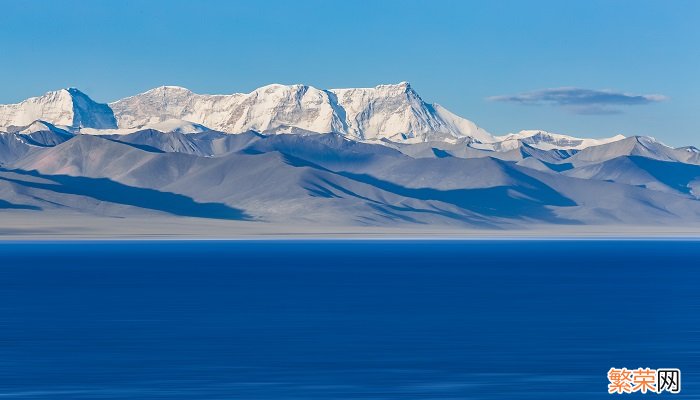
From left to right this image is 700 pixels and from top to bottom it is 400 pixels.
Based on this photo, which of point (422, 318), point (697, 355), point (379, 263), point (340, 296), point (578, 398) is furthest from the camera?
point (379, 263)

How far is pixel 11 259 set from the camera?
6767 inches

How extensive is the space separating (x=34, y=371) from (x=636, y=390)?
21446 mm

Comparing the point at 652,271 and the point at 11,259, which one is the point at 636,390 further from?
the point at 11,259

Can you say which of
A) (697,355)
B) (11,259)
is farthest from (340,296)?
(11,259)

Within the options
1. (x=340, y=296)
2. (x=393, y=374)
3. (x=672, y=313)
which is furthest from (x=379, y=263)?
(x=393, y=374)

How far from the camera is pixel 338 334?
68.1 m

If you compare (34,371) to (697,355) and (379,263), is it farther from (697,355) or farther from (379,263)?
(379,263)

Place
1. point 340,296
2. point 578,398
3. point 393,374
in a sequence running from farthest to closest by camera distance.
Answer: point 340,296, point 393,374, point 578,398

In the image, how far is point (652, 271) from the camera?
5595 inches

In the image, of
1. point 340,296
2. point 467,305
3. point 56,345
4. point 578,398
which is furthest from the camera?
point 340,296

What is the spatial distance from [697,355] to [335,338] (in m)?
16.1

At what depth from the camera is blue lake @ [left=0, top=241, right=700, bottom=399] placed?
50.4 meters

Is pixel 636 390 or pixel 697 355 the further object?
pixel 697 355

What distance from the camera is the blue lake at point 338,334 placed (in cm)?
5044
